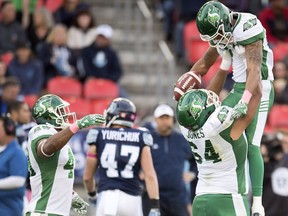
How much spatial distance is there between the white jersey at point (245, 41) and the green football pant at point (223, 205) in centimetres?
106

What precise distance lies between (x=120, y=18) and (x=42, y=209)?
9984 millimetres

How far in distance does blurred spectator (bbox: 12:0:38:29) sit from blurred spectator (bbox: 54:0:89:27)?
1.39ft

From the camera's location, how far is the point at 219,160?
880 centimetres

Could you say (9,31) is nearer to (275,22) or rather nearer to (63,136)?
(275,22)

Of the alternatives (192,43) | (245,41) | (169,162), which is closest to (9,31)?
(192,43)

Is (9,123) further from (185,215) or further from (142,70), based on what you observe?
(142,70)

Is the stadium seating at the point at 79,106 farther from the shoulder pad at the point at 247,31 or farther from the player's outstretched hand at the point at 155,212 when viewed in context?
the shoulder pad at the point at 247,31

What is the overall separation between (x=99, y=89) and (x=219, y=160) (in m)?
7.86

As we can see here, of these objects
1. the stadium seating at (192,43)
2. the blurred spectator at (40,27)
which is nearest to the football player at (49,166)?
the blurred spectator at (40,27)

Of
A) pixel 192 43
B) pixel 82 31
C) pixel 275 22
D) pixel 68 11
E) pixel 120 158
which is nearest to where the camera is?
pixel 120 158

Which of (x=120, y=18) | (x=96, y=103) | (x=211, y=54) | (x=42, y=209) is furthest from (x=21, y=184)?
(x=120, y=18)

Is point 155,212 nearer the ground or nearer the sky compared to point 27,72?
nearer the ground

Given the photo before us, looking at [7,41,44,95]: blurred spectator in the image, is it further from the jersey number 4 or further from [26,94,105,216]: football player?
[26,94,105,216]: football player

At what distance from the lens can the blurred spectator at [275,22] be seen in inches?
723
